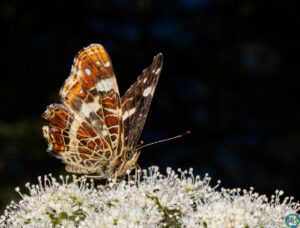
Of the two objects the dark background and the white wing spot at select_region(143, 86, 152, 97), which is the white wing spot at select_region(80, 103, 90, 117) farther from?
the dark background

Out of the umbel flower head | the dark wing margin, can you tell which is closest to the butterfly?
the dark wing margin

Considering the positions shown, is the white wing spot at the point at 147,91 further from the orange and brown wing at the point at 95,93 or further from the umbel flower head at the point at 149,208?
the umbel flower head at the point at 149,208

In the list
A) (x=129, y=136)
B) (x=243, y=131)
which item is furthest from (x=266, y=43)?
(x=129, y=136)

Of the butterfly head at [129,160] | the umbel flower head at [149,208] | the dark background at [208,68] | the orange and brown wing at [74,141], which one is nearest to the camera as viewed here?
the umbel flower head at [149,208]

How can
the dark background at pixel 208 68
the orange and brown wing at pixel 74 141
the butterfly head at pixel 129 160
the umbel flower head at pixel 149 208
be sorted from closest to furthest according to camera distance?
the umbel flower head at pixel 149 208
the butterfly head at pixel 129 160
the orange and brown wing at pixel 74 141
the dark background at pixel 208 68
